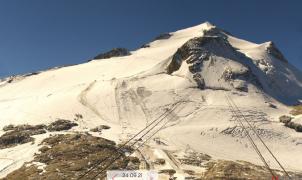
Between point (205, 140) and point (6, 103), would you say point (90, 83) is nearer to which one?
point (6, 103)

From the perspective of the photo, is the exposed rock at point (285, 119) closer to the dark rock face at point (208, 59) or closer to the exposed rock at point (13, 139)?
the dark rock face at point (208, 59)

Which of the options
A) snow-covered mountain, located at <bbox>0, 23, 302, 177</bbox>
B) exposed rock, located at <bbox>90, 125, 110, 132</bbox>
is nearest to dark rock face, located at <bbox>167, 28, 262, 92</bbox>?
snow-covered mountain, located at <bbox>0, 23, 302, 177</bbox>

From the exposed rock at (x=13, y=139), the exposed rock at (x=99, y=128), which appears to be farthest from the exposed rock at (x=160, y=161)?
the exposed rock at (x=13, y=139)

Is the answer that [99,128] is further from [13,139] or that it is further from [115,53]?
[115,53]

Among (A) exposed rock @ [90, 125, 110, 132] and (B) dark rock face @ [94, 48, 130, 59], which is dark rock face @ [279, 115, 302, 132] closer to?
(A) exposed rock @ [90, 125, 110, 132]

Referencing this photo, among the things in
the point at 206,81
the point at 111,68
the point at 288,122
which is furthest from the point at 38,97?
the point at 288,122

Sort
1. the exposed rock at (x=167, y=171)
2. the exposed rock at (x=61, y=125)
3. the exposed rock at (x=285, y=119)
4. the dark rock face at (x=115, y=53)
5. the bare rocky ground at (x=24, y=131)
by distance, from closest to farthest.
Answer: the exposed rock at (x=167, y=171), the bare rocky ground at (x=24, y=131), the exposed rock at (x=61, y=125), the exposed rock at (x=285, y=119), the dark rock face at (x=115, y=53)

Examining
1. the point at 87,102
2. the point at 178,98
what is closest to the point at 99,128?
the point at 87,102
